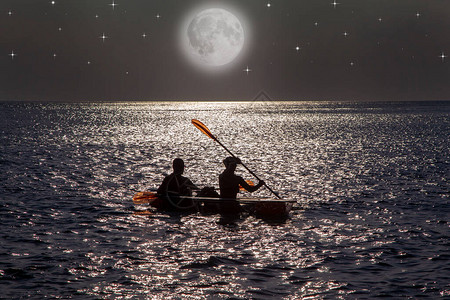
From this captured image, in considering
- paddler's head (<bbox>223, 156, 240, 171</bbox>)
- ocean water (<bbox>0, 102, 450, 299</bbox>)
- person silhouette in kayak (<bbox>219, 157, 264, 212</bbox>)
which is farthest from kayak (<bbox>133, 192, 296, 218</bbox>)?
paddler's head (<bbox>223, 156, 240, 171</bbox>)

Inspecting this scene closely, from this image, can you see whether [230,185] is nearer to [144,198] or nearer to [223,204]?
[223,204]

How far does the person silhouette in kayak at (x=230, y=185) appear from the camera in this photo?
61.6ft

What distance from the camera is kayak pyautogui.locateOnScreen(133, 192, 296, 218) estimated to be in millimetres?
19031

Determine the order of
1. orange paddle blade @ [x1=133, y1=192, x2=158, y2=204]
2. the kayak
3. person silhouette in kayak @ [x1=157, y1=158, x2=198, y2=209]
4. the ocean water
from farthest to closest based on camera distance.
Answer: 1. orange paddle blade @ [x1=133, y1=192, x2=158, y2=204]
2. person silhouette in kayak @ [x1=157, y1=158, x2=198, y2=209]
3. the kayak
4. the ocean water

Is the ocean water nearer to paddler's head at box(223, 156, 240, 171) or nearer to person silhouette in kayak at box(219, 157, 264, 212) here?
person silhouette in kayak at box(219, 157, 264, 212)

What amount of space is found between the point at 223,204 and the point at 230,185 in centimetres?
92

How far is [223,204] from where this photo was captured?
19.4 meters

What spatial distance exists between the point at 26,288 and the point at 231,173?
893cm

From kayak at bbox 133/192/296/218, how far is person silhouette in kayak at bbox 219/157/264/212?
0.11 m

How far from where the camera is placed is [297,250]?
15.1 metres

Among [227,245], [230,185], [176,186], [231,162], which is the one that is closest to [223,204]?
[230,185]

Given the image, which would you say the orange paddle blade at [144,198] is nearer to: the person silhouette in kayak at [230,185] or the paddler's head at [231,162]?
the person silhouette in kayak at [230,185]

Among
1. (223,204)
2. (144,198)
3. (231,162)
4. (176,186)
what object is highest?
(231,162)

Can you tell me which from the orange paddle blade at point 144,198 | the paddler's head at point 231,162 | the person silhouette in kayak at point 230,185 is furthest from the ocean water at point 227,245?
the paddler's head at point 231,162
